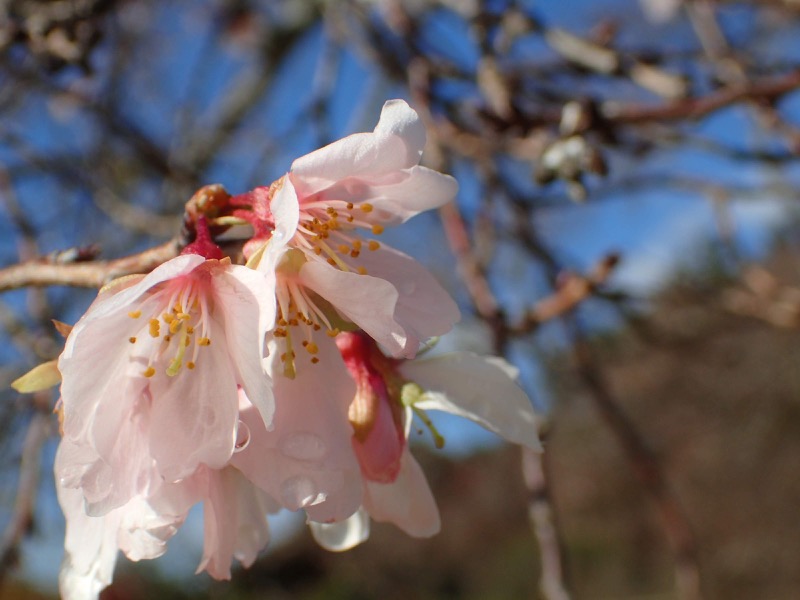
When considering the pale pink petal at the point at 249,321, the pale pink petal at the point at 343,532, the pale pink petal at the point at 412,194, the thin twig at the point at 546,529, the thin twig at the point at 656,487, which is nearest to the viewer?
the pale pink petal at the point at 249,321

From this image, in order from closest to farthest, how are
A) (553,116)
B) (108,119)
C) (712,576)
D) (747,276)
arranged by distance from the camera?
(553,116)
(747,276)
(108,119)
(712,576)

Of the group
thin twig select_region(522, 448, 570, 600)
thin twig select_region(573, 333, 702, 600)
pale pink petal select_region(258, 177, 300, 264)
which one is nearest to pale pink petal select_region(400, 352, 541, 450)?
pale pink petal select_region(258, 177, 300, 264)

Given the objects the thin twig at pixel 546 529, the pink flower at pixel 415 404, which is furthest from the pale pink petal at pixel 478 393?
the thin twig at pixel 546 529

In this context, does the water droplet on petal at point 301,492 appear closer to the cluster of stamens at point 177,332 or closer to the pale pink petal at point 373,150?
the cluster of stamens at point 177,332

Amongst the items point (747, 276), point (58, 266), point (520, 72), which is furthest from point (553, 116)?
point (58, 266)

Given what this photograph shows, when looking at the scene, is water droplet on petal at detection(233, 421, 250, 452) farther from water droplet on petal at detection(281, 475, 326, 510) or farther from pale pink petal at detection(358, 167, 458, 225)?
pale pink petal at detection(358, 167, 458, 225)

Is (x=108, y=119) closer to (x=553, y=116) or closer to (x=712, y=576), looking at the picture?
(x=553, y=116)
